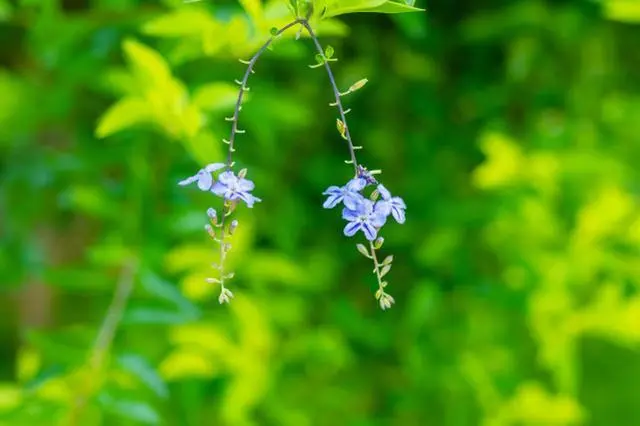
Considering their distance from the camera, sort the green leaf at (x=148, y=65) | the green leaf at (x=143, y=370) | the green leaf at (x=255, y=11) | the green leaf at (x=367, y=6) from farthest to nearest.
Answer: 1. the green leaf at (x=143, y=370)
2. the green leaf at (x=148, y=65)
3. the green leaf at (x=255, y=11)
4. the green leaf at (x=367, y=6)

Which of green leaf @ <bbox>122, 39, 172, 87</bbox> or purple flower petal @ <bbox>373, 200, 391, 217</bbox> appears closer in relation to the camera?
purple flower petal @ <bbox>373, 200, 391, 217</bbox>

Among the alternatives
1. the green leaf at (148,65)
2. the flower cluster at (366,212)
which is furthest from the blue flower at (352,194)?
the green leaf at (148,65)

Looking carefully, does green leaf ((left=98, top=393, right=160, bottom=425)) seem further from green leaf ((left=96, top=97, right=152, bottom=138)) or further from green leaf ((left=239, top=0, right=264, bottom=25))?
green leaf ((left=239, top=0, right=264, bottom=25))

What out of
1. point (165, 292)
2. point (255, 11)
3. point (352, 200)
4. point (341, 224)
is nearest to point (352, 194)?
point (352, 200)

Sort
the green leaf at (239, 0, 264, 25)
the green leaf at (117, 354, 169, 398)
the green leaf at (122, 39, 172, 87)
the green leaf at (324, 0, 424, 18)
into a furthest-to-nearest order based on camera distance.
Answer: the green leaf at (117, 354, 169, 398)
the green leaf at (122, 39, 172, 87)
the green leaf at (239, 0, 264, 25)
the green leaf at (324, 0, 424, 18)

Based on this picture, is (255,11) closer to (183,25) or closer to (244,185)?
(183,25)

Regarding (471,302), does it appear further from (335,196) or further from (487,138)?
(335,196)

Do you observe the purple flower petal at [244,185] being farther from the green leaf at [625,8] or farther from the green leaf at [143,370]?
the green leaf at [625,8]

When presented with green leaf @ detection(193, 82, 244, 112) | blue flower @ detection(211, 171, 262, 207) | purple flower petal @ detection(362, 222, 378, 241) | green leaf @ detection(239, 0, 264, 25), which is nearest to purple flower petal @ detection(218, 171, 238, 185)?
blue flower @ detection(211, 171, 262, 207)
